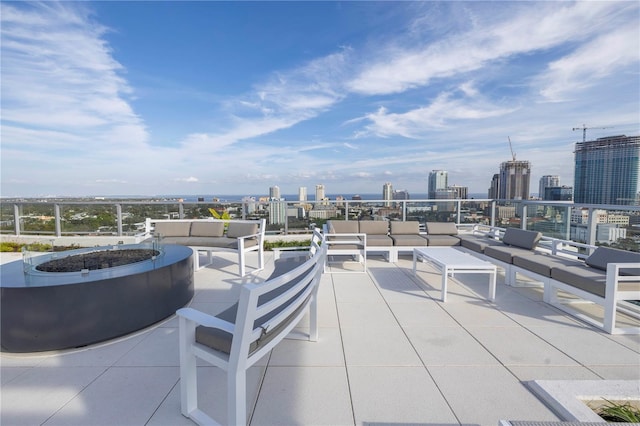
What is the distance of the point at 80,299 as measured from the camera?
2168 millimetres

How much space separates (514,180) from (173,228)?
8338 millimetres

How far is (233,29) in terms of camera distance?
6.80m

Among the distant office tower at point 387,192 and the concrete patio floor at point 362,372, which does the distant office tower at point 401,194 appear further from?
the concrete patio floor at point 362,372

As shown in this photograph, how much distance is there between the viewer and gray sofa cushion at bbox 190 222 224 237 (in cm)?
501

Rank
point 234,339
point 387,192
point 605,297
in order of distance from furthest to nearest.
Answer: point 387,192 < point 605,297 < point 234,339

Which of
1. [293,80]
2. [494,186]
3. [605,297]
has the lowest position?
[605,297]

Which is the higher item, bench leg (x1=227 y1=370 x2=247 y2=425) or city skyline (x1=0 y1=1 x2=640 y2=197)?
city skyline (x1=0 y1=1 x2=640 y2=197)

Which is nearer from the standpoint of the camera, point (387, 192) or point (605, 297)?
point (605, 297)

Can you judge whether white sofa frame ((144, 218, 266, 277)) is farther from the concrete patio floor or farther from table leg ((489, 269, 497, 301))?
table leg ((489, 269, 497, 301))

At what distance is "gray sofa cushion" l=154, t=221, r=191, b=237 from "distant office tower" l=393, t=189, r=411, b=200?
4.64 metres

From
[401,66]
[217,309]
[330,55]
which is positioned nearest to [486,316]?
[217,309]

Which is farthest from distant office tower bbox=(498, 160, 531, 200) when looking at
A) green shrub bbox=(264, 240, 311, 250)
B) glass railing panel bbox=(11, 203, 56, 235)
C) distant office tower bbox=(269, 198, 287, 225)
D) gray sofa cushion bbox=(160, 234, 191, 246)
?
glass railing panel bbox=(11, 203, 56, 235)

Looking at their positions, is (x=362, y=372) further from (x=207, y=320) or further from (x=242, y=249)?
(x=242, y=249)

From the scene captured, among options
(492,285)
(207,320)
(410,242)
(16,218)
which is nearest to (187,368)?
(207,320)
